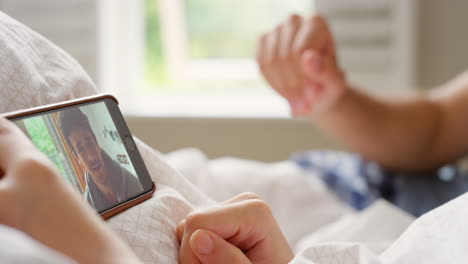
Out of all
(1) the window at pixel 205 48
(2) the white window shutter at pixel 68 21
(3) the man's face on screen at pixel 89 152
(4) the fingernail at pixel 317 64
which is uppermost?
(3) the man's face on screen at pixel 89 152

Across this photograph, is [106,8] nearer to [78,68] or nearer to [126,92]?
[126,92]

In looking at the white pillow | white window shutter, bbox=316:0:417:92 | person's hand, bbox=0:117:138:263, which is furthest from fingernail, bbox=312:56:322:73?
white window shutter, bbox=316:0:417:92

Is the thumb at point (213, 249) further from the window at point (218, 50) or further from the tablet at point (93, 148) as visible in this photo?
the window at point (218, 50)

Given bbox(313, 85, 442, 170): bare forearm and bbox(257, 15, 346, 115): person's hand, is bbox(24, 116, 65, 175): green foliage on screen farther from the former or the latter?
bbox(313, 85, 442, 170): bare forearm

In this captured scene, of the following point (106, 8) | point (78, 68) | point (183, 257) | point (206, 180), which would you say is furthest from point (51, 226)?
point (106, 8)

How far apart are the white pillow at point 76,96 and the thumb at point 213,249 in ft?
0.09

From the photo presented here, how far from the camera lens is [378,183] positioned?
3.94 ft

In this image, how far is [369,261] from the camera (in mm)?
415

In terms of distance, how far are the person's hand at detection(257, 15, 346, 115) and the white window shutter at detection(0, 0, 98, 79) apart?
119 centimetres

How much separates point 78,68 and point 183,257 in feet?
0.71

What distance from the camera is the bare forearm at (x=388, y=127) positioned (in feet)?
4.22

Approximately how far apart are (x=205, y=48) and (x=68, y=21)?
604 mm

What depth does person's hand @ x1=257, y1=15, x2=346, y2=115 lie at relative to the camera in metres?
1.08

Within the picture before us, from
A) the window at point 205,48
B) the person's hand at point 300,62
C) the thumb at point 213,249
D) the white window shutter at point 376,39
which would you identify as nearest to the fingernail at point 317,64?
the person's hand at point 300,62
